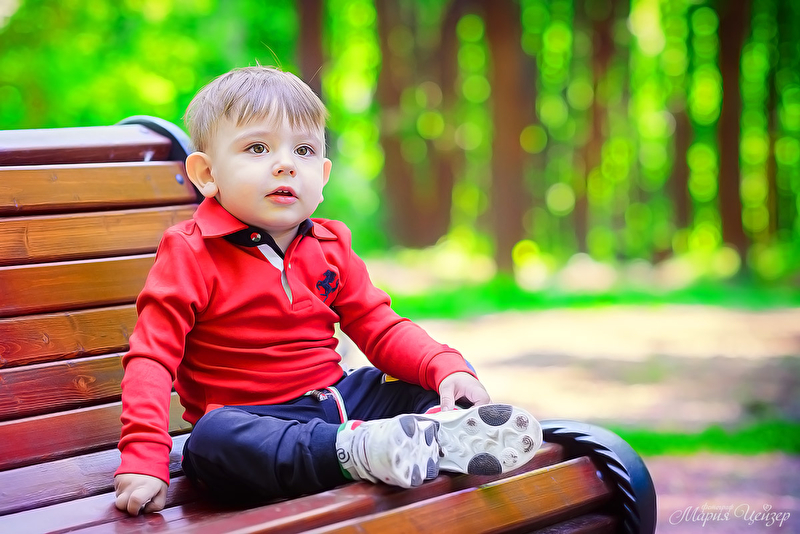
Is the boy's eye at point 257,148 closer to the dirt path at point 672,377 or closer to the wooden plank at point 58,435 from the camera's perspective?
the wooden plank at point 58,435

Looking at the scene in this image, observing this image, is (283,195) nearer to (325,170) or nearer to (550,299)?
(325,170)

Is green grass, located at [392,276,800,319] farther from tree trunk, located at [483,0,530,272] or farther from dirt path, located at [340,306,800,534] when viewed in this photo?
tree trunk, located at [483,0,530,272]

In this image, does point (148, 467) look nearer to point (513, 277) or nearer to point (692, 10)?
point (513, 277)

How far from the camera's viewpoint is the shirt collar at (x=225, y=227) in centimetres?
161

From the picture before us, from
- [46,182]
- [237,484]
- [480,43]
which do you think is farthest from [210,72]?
[237,484]

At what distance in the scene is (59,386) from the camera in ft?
6.15

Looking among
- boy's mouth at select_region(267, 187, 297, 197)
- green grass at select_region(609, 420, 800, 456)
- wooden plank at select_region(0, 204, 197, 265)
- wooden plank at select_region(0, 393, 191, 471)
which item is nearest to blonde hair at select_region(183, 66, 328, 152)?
boy's mouth at select_region(267, 187, 297, 197)

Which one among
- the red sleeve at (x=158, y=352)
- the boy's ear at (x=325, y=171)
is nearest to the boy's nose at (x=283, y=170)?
the boy's ear at (x=325, y=171)

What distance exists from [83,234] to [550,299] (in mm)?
6895

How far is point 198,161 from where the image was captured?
5.53 feet

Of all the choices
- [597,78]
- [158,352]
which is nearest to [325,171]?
[158,352]

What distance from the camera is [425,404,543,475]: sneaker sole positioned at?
1438 millimetres

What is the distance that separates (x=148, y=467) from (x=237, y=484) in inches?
6.6

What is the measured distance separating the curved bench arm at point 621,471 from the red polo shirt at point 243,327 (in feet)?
1.08
